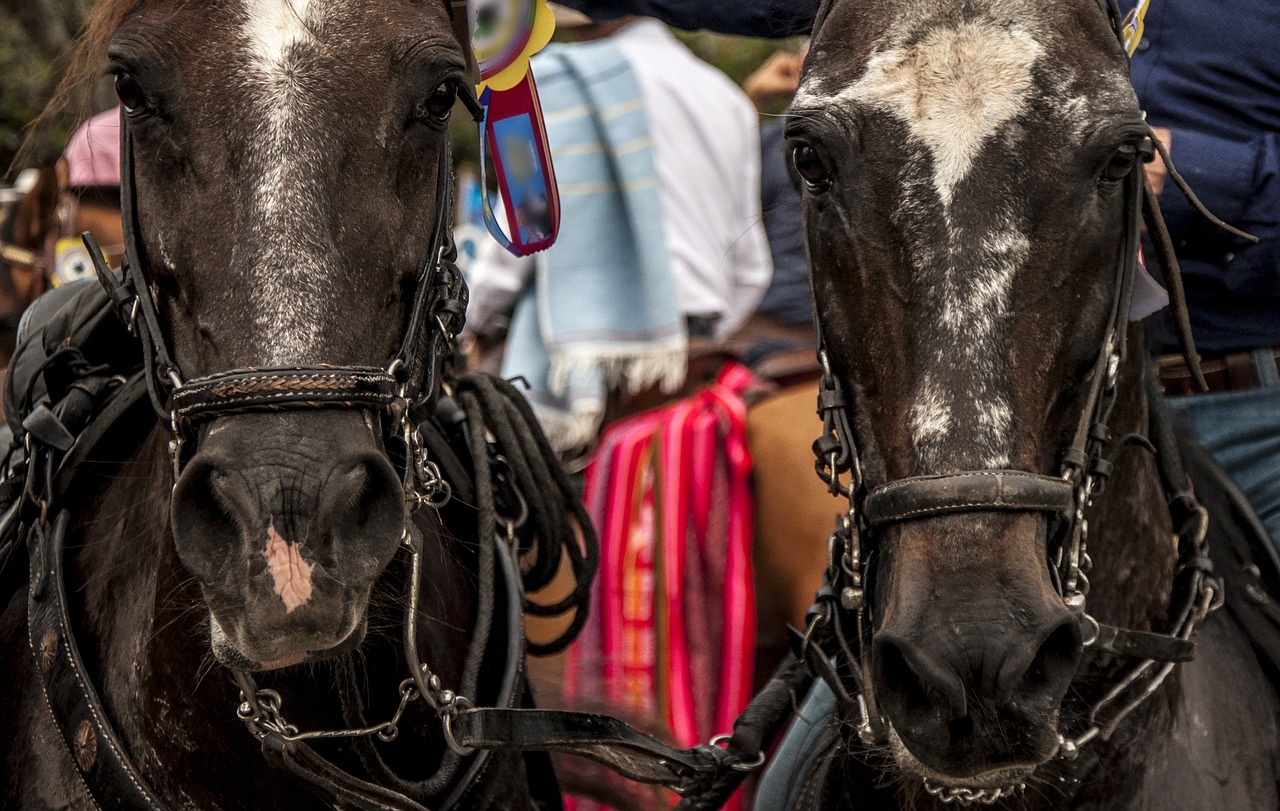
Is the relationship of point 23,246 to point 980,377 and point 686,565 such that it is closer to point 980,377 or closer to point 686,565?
point 686,565

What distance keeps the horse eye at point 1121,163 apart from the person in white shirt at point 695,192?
10.8 feet

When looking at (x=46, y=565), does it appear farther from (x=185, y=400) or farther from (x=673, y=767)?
(x=673, y=767)

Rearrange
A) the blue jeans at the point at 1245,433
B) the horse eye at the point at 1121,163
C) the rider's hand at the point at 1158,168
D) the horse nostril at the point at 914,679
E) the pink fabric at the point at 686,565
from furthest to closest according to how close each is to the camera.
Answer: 1. the pink fabric at the point at 686,565
2. the blue jeans at the point at 1245,433
3. the rider's hand at the point at 1158,168
4. the horse eye at the point at 1121,163
5. the horse nostril at the point at 914,679

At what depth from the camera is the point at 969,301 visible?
2.10 m

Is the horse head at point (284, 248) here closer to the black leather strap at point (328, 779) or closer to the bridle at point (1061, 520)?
the black leather strap at point (328, 779)

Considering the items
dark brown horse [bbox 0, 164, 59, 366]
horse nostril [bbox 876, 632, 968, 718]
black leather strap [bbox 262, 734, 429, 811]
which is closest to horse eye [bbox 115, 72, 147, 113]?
black leather strap [bbox 262, 734, 429, 811]

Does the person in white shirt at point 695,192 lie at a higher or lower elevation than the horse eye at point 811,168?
higher

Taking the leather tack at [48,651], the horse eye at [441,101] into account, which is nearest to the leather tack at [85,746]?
the leather tack at [48,651]

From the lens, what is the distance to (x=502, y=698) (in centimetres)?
264

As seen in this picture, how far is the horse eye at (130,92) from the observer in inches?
90.2

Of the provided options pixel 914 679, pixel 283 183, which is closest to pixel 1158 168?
pixel 914 679

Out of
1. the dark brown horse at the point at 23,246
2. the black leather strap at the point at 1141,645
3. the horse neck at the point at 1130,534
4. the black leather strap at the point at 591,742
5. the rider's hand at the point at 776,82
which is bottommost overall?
the black leather strap at the point at 591,742

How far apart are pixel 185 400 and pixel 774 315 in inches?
163

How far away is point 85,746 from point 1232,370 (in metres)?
2.35
